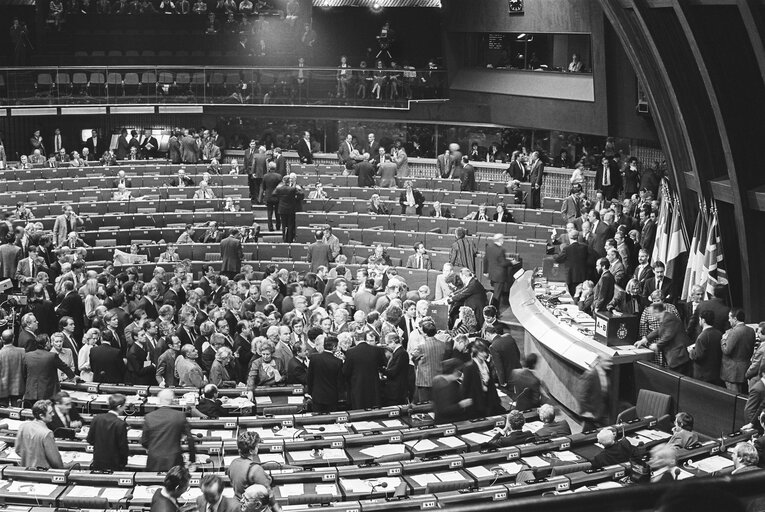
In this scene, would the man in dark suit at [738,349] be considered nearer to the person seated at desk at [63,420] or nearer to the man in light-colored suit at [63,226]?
the person seated at desk at [63,420]

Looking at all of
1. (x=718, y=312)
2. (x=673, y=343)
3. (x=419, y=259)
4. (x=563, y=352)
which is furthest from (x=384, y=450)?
(x=419, y=259)

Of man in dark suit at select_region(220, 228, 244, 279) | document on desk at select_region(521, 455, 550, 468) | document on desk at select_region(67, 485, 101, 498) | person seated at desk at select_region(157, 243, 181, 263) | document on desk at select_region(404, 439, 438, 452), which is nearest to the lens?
document on desk at select_region(67, 485, 101, 498)

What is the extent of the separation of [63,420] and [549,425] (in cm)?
556

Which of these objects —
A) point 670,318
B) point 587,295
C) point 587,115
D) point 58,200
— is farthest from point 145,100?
point 670,318

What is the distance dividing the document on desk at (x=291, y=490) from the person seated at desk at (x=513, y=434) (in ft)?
8.10

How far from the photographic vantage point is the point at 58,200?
27.0 m

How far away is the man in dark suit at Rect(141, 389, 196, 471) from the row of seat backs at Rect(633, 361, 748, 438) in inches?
256

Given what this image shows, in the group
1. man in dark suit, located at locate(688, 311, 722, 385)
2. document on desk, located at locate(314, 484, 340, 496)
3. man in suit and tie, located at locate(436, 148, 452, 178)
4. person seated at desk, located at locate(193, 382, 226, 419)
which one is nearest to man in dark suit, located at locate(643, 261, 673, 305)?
man in dark suit, located at locate(688, 311, 722, 385)

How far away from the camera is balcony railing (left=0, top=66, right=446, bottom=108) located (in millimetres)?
31516

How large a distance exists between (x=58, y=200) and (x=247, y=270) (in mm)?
9592

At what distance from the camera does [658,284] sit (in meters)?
17.0

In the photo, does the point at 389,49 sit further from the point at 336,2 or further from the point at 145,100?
the point at 145,100

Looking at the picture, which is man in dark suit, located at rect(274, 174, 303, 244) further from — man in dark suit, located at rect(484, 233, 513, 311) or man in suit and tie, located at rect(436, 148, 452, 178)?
man in dark suit, located at rect(484, 233, 513, 311)

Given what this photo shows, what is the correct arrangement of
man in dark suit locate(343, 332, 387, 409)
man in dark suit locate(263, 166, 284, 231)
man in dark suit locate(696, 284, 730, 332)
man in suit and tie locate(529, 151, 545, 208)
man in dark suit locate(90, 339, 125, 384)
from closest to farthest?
man in dark suit locate(343, 332, 387, 409)
man in dark suit locate(90, 339, 125, 384)
man in dark suit locate(696, 284, 730, 332)
man in dark suit locate(263, 166, 284, 231)
man in suit and tie locate(529, 151, 545, 208)
